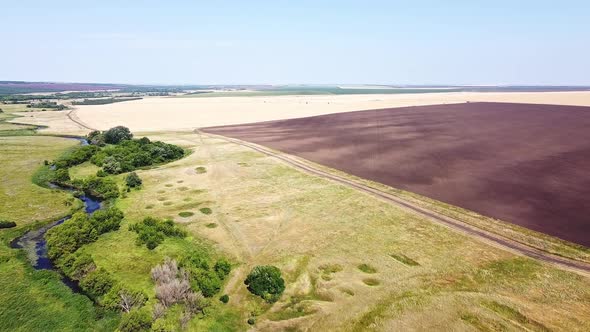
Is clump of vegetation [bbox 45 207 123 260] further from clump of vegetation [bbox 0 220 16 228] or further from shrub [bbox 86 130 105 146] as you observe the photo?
shrub [bbox 86 130 105 146]

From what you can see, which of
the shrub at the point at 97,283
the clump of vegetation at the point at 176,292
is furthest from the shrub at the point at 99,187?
the clump of vegetation at the point at 176,292

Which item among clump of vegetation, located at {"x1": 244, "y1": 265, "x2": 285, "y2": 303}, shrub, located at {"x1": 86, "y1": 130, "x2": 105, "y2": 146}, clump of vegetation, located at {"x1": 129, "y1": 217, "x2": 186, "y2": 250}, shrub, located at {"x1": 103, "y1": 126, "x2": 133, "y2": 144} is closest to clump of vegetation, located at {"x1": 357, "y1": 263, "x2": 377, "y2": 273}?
clump of vegetation, located at {"x1": 244, "y1": 265, "x2": 285, "y2": 303}

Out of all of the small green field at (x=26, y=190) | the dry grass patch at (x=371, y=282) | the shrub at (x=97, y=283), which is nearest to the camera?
the shrub at (x=97, y=283)

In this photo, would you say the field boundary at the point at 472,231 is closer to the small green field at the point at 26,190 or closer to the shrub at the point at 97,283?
the shrub at the point at 97,283

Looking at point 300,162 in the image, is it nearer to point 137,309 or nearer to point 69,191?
point 69,191

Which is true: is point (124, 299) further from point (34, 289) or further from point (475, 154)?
point (475, 154)
